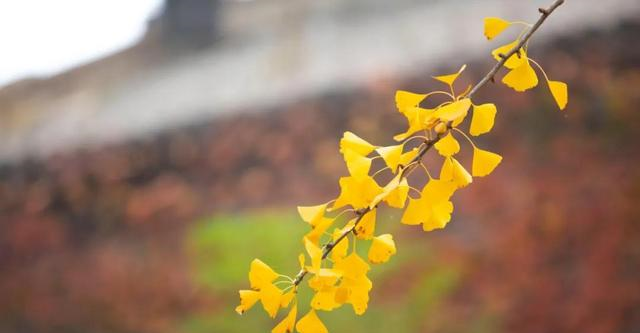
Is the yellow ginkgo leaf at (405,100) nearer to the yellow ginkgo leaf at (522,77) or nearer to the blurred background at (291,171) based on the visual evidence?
the yellow ginkgo leaf at (522,77)

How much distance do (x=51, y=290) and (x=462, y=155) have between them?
156 centimetres

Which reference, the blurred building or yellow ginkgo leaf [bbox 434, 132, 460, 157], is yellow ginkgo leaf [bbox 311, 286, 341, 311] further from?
the blurred building

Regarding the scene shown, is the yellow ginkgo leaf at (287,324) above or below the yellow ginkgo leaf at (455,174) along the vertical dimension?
below

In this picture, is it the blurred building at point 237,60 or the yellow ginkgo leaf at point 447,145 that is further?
the blurred building at point 237,60

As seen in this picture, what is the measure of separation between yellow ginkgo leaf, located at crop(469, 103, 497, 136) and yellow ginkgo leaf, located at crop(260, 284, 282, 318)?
17cm

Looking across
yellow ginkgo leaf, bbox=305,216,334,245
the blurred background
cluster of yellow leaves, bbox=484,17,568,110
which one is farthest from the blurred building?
yellow ginkgo leaf, bbox=305,216,334,245

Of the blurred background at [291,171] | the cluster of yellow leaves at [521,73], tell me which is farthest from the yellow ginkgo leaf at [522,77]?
the blurred background at [291,171]

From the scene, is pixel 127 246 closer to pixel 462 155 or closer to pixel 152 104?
pixel 152 104

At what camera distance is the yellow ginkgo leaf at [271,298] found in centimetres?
49

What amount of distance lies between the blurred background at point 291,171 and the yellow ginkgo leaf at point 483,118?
176 centimetres

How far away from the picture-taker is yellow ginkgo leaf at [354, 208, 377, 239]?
1.55 feet

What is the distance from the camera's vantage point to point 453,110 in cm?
47

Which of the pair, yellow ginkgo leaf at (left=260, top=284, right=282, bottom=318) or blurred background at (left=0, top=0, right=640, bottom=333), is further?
blurred background at (left=0, top=0, right=640, bottom=333)

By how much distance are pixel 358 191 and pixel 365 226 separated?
0.02m
